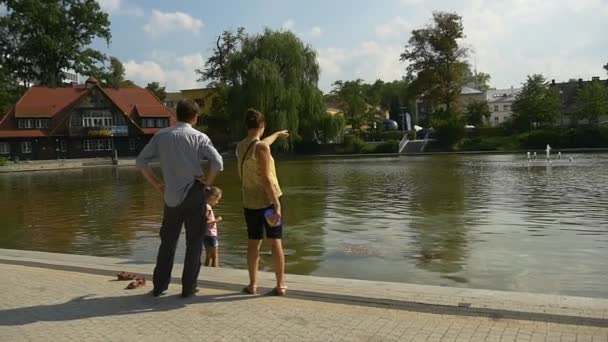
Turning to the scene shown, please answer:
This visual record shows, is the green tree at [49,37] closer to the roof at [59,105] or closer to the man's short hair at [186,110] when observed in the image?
the roof at [59,105]

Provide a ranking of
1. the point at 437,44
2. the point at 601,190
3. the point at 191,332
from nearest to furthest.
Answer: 1. the point at 191,332
2. the point at 601,190
3. the point at 437,44

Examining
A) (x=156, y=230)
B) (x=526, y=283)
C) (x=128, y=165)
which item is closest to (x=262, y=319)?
(x=526, y=283)

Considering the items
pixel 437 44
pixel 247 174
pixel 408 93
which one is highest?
pixel 437 44

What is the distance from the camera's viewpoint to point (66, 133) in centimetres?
7175

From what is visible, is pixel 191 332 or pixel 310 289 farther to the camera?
pixel 310 289

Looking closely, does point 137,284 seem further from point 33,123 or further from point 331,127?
point 33,123

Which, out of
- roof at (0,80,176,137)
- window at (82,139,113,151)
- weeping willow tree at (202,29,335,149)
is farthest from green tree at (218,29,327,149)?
window at (82,139,113,151)

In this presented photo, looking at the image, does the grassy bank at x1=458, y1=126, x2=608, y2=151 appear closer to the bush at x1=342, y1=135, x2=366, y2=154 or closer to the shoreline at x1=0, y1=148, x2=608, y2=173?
the shoreline at x1=0, y1=148, x2=608, y2=173

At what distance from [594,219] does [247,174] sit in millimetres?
10154

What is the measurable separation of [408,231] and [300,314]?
7.71 meters

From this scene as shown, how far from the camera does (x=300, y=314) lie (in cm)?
537

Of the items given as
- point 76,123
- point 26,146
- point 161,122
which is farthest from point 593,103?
point 26,146

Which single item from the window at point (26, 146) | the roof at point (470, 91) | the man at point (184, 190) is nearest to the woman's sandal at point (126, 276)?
the man at point (184, 190)

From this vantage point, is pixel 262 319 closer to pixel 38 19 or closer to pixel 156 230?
pixel 156 230
